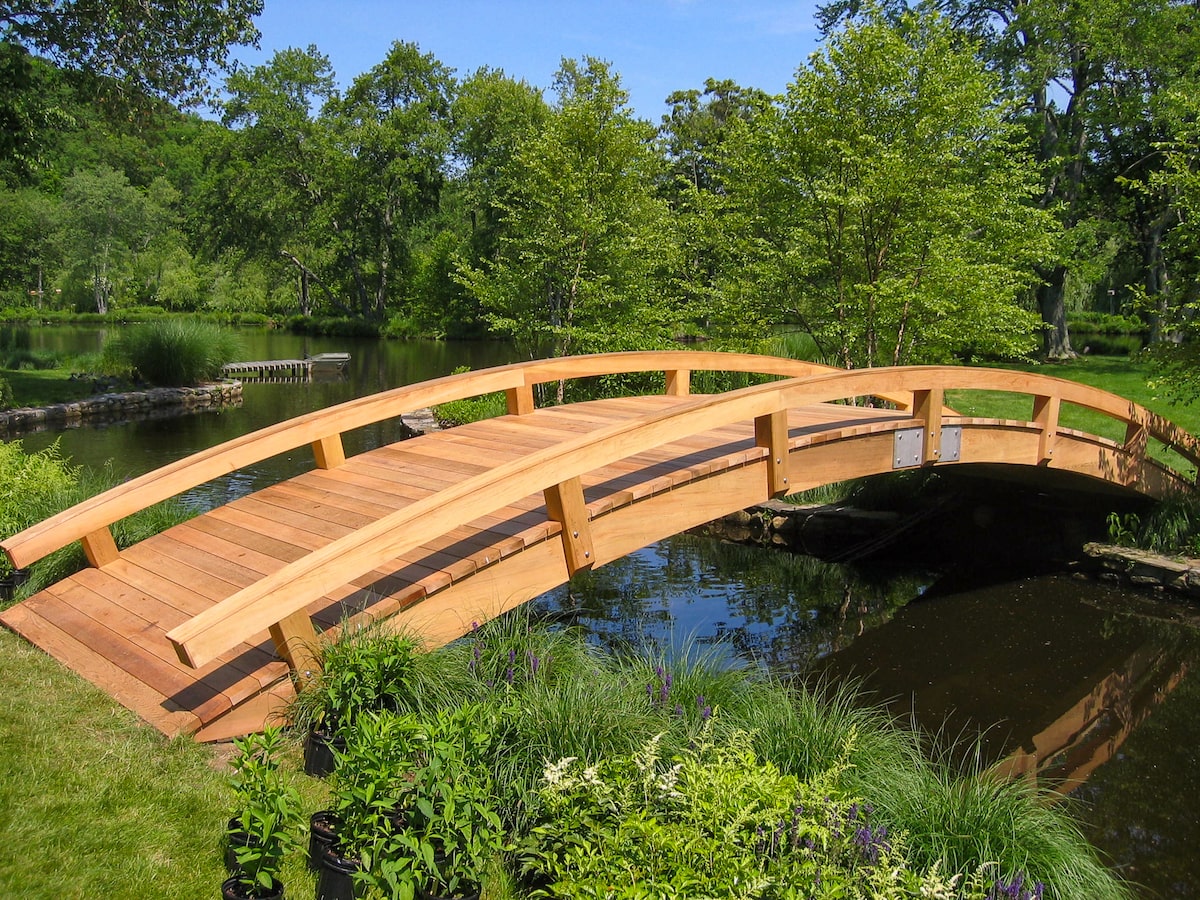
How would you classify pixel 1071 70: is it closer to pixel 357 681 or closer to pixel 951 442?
pixel 951 442

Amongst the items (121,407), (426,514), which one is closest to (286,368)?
(121,407)

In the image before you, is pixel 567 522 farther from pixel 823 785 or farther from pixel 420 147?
pixel 420 147

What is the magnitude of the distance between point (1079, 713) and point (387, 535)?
5621 mm

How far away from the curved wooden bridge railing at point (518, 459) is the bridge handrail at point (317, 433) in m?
0.01

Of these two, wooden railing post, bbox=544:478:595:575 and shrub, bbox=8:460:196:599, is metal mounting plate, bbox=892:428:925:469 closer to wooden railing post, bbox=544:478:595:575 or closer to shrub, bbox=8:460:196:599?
wooden railing post, bbox=544:478:595:575

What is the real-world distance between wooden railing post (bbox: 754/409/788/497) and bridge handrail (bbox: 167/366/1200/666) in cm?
1

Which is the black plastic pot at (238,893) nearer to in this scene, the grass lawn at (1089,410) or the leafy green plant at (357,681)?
the leafy green plant at (357,681)

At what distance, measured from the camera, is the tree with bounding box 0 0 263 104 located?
675 inches

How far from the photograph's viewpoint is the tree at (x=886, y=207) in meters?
12.5

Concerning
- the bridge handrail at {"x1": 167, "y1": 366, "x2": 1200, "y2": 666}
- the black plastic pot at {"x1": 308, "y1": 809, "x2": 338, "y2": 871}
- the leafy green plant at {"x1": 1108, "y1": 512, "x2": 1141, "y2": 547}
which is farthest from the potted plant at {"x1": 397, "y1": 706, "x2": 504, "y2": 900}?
the leafy green plant at {"x1": 1108, "y1": 512, "x2": 1141, "y2": 547}

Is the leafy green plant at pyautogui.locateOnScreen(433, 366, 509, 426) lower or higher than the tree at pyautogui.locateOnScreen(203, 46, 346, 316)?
lower

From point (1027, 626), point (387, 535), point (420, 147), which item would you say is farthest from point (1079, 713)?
point (420, 147)

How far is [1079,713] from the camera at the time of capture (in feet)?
22.1

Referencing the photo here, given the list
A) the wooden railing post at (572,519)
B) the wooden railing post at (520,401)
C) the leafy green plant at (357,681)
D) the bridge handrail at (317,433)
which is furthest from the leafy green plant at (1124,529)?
the leafy green plant at (357,681)
